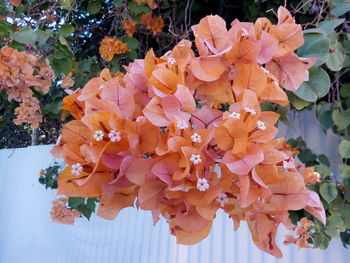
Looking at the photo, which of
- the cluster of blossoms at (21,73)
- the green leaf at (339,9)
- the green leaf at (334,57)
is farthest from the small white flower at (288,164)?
the cluster of blossoms at (21,73)

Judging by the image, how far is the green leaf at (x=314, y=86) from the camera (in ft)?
1.70

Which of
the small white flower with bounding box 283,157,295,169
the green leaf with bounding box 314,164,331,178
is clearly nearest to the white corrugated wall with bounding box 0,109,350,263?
the green leaf with bounding box 314,164,331,178

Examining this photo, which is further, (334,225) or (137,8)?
(137,8)

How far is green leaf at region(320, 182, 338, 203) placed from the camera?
1022 millimetres

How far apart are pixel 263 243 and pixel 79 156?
0.55 feet

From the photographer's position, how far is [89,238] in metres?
2.54

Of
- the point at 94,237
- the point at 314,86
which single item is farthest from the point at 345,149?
the point at 94,237

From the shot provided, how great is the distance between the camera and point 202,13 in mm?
1610

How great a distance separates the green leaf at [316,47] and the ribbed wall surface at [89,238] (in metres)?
1.11

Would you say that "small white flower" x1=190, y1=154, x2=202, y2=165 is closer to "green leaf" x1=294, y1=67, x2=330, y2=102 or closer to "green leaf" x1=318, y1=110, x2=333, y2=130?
"green leaf" x1=294, y1=67, x2=330, y2=102

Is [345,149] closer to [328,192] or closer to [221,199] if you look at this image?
[328,192]

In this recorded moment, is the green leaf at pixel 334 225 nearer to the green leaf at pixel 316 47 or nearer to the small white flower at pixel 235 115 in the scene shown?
the green leaf at pixel 316 47

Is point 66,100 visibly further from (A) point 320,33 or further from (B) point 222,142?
(A) point 320,33

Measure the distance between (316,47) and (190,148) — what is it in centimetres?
32
